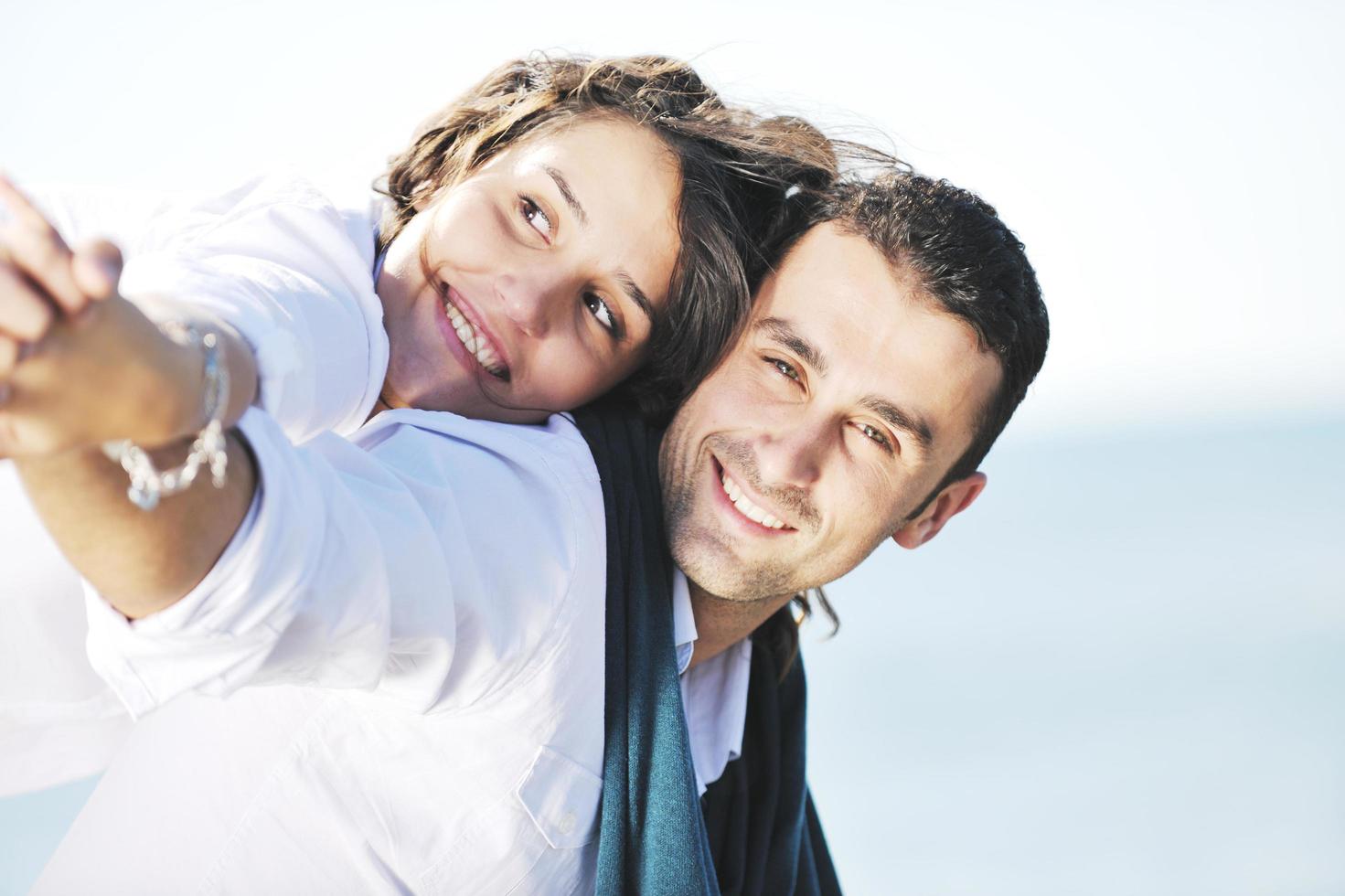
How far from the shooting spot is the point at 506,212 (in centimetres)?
185

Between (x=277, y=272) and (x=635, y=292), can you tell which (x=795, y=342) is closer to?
(x=635, y=292)

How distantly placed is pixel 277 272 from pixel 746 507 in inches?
30.3

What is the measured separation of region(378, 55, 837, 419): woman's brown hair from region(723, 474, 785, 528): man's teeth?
0.21 metres

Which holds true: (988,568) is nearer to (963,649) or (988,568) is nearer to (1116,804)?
(963,649)

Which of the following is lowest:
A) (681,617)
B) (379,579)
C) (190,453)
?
(681,617)

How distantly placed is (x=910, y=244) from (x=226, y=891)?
1.28m

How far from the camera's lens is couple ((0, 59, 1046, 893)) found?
82cm

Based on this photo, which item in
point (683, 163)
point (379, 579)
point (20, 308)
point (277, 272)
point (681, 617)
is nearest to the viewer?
point (20, 308)

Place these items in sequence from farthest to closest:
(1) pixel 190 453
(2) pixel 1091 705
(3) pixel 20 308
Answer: (2) pixel 1091 705, (1) pixel 190 453, (3) pixel 20 308

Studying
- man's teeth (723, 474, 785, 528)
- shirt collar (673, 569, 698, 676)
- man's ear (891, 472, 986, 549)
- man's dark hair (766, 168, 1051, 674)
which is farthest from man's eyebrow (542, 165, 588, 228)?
man's ear (891, 472, 986, 549)

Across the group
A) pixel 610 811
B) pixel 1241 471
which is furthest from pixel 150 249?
pixel 1241 471

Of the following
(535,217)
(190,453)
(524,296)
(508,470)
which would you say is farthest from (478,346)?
(190,453)

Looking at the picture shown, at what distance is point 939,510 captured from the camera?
2146 mm

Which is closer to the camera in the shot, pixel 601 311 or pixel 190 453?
pixel 190 453
